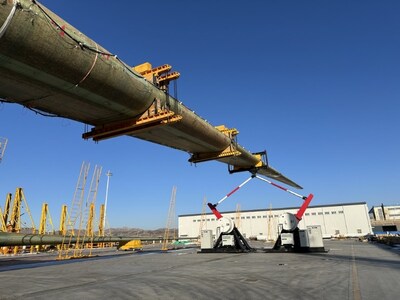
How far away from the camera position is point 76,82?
13812 mm

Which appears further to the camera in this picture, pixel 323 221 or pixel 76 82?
pixel 323 221

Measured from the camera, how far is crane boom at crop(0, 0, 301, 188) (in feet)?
36.6

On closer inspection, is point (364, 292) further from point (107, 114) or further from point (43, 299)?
point (107, 114)

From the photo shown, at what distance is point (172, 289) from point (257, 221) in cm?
8209

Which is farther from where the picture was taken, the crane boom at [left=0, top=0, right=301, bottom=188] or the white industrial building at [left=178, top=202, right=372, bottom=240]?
the white industrial building at [left=178, top=202, right=372, bottom=240]

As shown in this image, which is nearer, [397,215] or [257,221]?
[257,221]

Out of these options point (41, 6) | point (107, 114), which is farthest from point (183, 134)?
point (41, 6)

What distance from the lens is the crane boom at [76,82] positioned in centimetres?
1114

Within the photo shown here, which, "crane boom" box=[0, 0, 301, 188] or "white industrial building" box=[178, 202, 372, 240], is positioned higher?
"crane boom" box=[0, 0, 301, 188]

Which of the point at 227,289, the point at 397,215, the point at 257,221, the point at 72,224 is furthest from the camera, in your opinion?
the point at 397,215

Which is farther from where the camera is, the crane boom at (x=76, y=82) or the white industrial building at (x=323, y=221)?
the white industrial building at (x=323, y=221)

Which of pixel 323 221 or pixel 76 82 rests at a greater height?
pixel 76 82

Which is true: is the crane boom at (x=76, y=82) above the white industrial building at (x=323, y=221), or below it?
above

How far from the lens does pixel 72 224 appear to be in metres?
35.7
